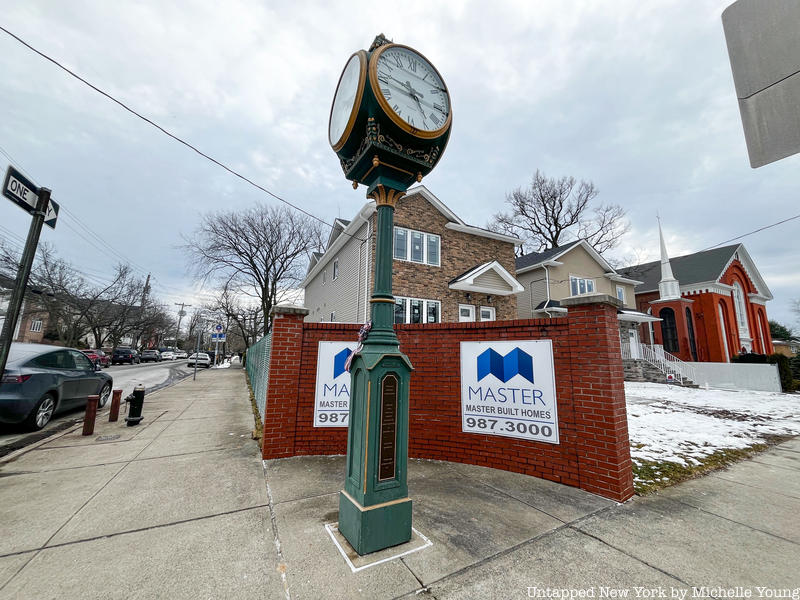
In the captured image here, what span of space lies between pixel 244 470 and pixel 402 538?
2.53m

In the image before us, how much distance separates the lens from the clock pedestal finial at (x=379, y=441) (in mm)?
2510

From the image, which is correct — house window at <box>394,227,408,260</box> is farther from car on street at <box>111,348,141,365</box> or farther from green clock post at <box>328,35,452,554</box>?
car on street at <box>111,348,141,365</box>

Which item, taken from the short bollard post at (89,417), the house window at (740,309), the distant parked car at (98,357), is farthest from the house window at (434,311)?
the house window at (740,309)

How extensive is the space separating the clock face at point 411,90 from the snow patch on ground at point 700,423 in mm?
5297

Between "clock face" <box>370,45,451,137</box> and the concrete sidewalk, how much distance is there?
134 inches

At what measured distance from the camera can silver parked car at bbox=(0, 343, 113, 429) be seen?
18.3 ft

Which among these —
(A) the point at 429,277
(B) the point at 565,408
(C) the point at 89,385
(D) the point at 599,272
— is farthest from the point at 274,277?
(B) the point at 565,408

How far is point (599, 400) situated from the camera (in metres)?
3.58

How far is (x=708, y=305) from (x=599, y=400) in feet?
89.1

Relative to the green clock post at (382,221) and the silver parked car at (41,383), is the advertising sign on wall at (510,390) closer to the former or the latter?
the green clock post at (382,221)

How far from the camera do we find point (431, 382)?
4.77 metres

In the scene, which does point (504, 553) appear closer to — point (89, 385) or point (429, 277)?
point (89, 385)

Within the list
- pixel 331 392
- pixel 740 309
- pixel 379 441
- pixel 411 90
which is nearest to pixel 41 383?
pixel 331 392

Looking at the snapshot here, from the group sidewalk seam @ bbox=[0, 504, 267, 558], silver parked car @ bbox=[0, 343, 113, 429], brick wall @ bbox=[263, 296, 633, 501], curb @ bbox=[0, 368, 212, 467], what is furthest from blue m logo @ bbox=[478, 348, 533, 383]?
silver parked car @ bbox=[0, 343, 113, 429]
